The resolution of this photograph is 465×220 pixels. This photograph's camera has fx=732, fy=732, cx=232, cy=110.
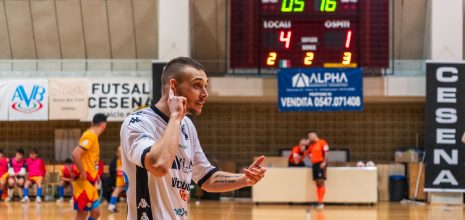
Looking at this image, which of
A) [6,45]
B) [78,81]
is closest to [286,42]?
[78,81]

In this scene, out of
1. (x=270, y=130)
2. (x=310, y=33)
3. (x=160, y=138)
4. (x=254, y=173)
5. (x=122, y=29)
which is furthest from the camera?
(x=270, y=130)

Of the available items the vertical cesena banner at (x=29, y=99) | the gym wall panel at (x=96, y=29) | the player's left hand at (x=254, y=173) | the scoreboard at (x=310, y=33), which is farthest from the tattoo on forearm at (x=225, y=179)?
the gym wall panel at (x=96, y=29)

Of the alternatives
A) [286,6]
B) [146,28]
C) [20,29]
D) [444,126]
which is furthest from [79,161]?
[20,29]

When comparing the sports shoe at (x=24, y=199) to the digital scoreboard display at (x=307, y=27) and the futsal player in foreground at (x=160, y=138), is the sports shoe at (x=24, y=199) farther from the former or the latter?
the futsal player in foreground at (x=160, y=138)

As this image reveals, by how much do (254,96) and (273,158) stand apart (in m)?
2.52

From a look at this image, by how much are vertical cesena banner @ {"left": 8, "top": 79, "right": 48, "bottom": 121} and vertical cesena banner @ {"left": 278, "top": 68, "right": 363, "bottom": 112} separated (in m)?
6.62

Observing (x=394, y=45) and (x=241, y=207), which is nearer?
(x=241, y=207)

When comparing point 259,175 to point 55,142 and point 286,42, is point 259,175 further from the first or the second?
point 55,142

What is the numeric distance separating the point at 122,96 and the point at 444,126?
8692mm

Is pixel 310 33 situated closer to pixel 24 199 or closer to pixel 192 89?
pixel 24 199

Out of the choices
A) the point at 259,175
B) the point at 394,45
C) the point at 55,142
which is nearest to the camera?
the point at 259,175

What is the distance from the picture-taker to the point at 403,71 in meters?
21.3

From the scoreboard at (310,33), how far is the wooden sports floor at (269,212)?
3.59 meters

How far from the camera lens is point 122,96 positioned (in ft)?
66.2
